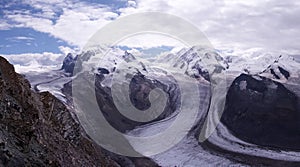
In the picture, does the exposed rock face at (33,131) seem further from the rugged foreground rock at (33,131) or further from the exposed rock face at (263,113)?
the exposed rock face at (263,113)

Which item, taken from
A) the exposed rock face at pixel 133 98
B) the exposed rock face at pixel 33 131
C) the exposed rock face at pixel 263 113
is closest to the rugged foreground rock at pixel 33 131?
the exposed rock face at pixel 33 131

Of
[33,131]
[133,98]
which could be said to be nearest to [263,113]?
[133,98]

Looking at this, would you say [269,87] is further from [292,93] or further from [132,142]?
[132,142]

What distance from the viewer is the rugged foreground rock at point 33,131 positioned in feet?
63.2

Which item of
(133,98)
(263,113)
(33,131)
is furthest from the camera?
(133,98)

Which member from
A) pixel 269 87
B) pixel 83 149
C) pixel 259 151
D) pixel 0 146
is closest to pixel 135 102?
pixel 269 87

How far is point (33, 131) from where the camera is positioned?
21094mm

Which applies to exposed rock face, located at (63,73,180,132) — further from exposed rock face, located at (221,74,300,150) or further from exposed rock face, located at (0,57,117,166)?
exposed rock face, located at (0,57,117,166)

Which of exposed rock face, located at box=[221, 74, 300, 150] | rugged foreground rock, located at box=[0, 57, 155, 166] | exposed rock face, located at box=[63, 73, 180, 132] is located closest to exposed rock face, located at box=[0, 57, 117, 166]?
rugged foreground rock, located at box=[0, 57, 155, 166]

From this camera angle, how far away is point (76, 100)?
92.9 meters

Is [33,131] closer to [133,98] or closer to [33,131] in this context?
[33,131]

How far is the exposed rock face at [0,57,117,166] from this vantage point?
19250mm

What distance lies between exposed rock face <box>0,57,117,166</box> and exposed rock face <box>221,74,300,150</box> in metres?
66.2

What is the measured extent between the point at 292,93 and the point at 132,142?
4809 centimetres
